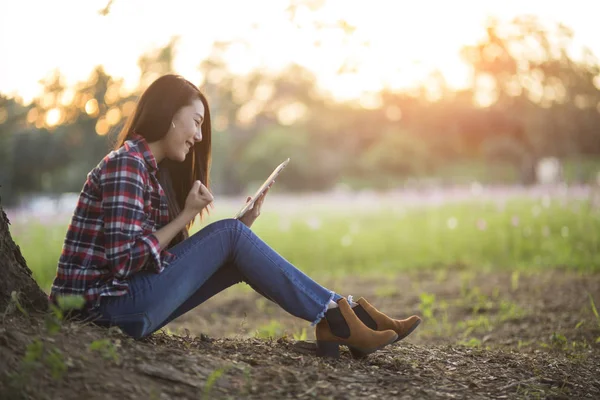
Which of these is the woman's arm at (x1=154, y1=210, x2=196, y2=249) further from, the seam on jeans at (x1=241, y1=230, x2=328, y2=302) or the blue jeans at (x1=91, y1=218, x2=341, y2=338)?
the seam on jeans at (x1=241, y1=230, x2=328, y2=302)

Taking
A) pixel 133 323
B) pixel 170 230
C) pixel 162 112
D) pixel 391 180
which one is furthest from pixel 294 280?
pixel 391 180

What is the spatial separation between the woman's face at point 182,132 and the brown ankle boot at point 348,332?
36.1 inches

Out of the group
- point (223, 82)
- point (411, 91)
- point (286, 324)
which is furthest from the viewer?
point (411, 91)

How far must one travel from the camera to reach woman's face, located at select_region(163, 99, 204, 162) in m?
2.52

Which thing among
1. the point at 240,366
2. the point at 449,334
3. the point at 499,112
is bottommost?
the point at 449,334

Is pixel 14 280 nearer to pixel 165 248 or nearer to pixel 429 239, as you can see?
pixel 165 248

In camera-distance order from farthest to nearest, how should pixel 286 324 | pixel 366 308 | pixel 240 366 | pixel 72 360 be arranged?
pixel 286 324 → pixel 366 308 → pixel 240 366 → pixel 72 360

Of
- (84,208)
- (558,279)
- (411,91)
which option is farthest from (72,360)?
(411,91)

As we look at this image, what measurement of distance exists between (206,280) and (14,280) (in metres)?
0.75

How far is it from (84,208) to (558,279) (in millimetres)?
4972

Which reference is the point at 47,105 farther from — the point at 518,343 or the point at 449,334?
the point at 518,343

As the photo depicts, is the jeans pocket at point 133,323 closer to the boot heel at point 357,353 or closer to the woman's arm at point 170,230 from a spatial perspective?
the woman's arm at point 170,230

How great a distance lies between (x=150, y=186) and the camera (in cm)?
240

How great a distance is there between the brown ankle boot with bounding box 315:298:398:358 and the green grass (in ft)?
15.0
